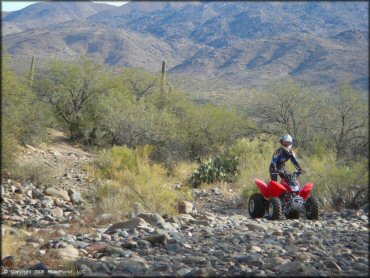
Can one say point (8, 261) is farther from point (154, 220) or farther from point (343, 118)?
point (343, 118)

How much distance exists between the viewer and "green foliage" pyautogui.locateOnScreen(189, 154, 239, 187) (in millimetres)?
17125

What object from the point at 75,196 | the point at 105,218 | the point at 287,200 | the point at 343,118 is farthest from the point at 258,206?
the point at 343,118

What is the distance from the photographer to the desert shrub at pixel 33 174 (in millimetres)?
14188

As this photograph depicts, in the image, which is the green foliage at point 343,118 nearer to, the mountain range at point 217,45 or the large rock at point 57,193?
the large rock at point 57,193

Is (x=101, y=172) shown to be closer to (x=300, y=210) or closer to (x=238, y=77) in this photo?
(x=300, y=210)

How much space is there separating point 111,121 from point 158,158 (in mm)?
3354

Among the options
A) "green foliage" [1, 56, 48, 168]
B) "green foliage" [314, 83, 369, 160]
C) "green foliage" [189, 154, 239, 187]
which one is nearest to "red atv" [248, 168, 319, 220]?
"green foliage" [189, 154, 239, 187]

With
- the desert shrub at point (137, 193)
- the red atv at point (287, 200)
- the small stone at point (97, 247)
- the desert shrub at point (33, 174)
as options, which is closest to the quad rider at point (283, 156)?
the red atv at point (287, 200)

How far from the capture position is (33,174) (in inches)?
563

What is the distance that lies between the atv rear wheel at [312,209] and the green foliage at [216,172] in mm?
6573

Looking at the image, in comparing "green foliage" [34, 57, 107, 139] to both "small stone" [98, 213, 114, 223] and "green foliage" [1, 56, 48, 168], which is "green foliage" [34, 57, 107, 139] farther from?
"small stone" [98, 213, 114, 223]

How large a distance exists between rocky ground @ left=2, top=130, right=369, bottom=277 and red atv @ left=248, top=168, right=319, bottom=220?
1.14 feet

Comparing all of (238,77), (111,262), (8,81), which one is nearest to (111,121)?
(8,81)

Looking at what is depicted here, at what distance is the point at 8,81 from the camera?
16.4 metres
